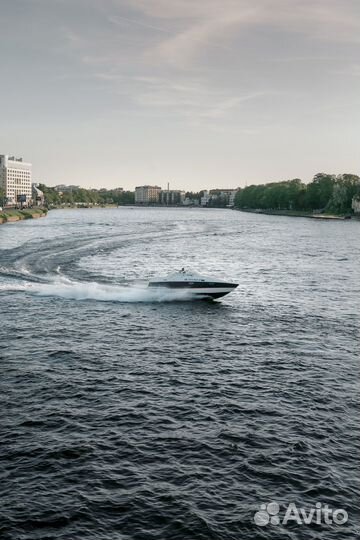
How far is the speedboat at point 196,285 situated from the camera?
67062 mm

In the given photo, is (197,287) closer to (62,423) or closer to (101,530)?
(62,423)

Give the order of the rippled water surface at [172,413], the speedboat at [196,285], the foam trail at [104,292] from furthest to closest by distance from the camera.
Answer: the foam trail at [104,292]
the speedboat at [196,285]
the rippled water surface at [172,413]

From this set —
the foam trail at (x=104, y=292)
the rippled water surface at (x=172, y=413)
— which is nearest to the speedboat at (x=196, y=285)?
the foam trail at (x=104, y=292)

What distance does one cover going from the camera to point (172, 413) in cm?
3428

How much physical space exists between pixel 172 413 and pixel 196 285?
3416cm

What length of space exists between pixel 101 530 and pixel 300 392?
18.8m

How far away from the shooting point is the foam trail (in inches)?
2694

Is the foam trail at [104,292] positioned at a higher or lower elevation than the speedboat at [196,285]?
lower

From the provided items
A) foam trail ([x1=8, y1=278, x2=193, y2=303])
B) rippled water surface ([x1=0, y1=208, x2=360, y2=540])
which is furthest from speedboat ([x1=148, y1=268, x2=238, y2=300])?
rippled water surface ([x1=0, y1=208, x2=360, y2=540])

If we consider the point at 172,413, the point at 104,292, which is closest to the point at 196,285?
the point at 104,292

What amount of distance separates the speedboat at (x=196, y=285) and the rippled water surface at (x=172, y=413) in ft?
4.56

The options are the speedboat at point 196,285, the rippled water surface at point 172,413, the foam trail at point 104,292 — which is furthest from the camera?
the foam trail at point 104,292

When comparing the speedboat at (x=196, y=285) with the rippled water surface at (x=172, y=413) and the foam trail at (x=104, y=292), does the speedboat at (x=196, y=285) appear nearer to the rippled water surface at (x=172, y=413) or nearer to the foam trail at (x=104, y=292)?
the foam trail at (x=104, y=292)

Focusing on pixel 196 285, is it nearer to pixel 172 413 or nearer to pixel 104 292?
pixel 104 292
